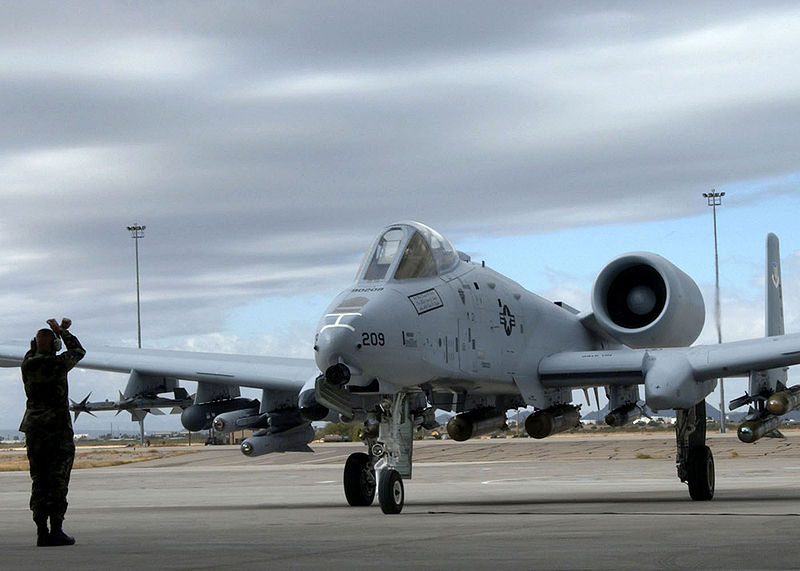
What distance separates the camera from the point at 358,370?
59.0 ft

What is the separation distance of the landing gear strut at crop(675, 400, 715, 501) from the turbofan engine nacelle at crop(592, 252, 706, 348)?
1.49 metres

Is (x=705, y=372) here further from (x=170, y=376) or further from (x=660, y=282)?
(x=170, y=376)

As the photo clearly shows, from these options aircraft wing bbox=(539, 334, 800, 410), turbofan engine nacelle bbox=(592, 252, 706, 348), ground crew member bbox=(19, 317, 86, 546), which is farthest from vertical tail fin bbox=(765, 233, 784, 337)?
ground crew member bbox=(19, 317, 86, 546)

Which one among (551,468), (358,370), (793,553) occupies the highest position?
(358,370)

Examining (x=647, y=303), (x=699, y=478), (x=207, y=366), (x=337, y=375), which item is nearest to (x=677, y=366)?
(x=699, y=478)

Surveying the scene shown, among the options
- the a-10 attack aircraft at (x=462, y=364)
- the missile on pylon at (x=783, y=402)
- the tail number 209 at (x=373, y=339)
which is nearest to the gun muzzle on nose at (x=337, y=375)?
the a-10 attack aircraft at (x=462, y=364)

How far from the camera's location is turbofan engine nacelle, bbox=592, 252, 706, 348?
75.3ft

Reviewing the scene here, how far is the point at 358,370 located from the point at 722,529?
22.2ft

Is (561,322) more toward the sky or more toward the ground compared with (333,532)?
more toward the sky

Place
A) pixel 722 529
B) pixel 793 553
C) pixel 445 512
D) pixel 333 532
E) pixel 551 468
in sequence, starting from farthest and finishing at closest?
pixel 551 468
pixel 445 512
pixel 333 532
pixel 722 529
pixel 793 553

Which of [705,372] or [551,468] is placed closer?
[705,372]

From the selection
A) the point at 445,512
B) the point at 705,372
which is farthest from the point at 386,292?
the point at 705,372

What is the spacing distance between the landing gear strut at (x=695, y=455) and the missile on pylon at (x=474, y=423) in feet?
10.3

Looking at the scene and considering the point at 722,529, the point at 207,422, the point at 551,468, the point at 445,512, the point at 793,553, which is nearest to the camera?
the point at 793,553
